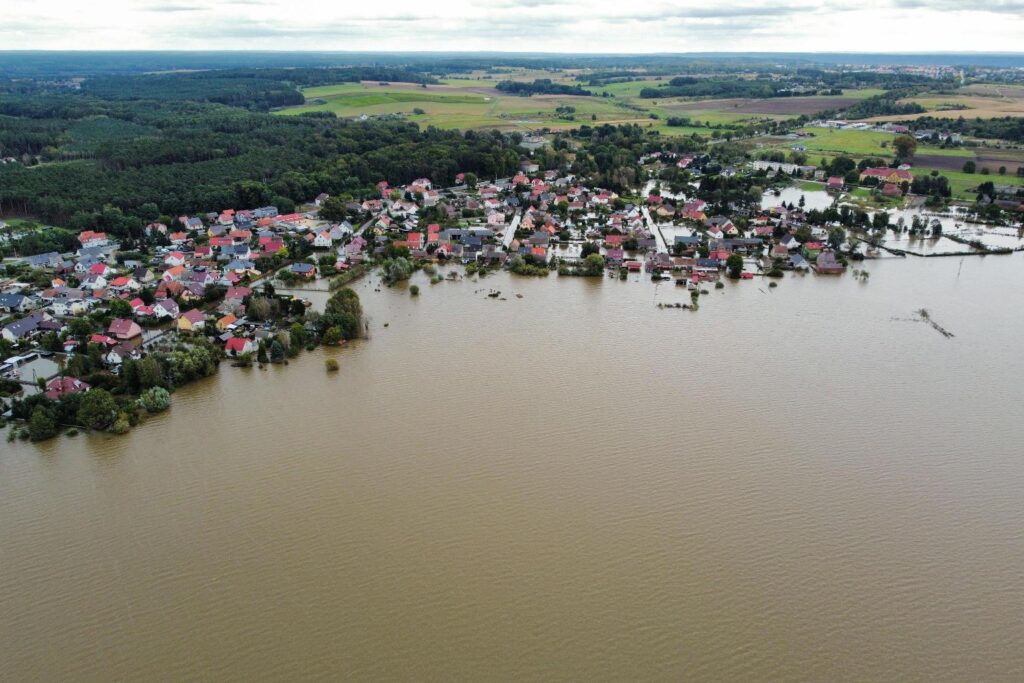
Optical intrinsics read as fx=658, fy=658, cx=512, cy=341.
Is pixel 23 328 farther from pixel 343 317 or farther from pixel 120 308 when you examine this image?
pixel 343 317

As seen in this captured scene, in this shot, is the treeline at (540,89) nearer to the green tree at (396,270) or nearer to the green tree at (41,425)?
the green tree at (396,270)

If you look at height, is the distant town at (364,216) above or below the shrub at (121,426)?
above

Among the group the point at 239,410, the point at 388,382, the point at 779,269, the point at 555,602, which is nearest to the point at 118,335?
the point at 239,410

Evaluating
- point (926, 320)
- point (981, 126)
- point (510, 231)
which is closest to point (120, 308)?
point (510, 231)

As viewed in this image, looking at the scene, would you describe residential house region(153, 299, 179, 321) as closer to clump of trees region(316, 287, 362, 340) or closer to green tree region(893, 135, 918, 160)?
clump of trees region(316, 287, 362, 340)

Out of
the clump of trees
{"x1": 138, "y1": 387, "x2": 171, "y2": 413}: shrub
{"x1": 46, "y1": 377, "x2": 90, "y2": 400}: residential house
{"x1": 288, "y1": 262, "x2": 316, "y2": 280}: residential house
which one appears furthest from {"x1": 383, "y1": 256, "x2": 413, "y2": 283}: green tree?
{"x1": 46, "y1": 377, "x2": 90, "y2": 400}: residential house

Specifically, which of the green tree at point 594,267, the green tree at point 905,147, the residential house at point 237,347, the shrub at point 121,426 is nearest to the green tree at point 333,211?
the green tree at point 594,267

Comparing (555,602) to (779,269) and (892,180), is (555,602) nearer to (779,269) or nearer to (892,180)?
(779,269)
